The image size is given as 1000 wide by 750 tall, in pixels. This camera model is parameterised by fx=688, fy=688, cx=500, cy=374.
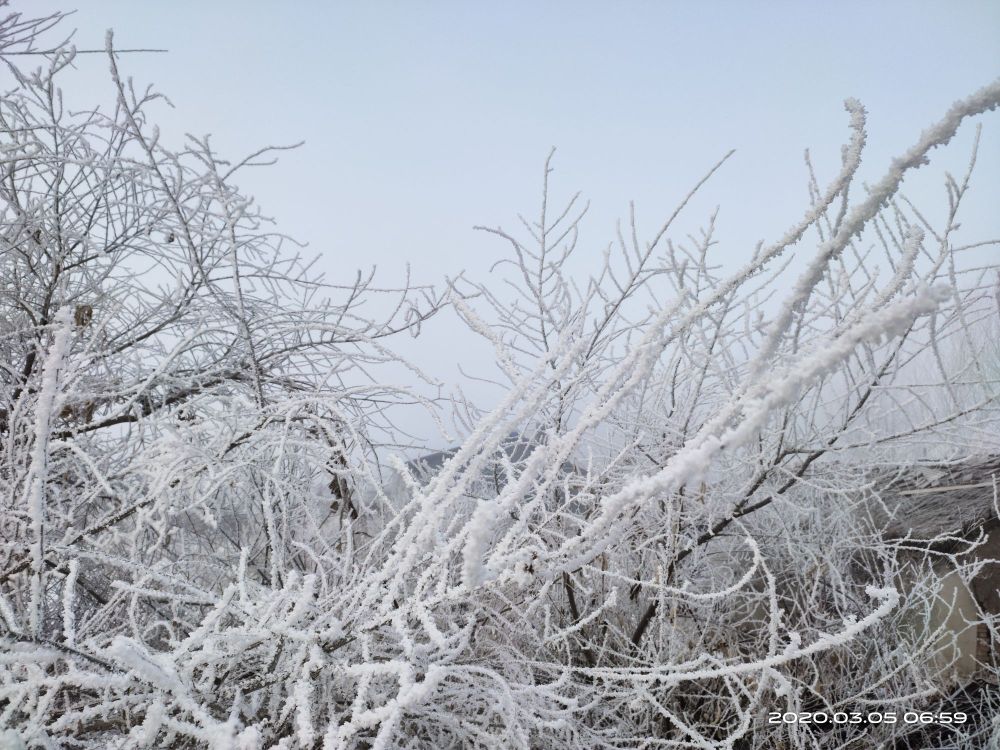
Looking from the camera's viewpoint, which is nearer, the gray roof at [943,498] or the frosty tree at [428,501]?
the frosty tree at [428,501]

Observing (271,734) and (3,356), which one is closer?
(271,734)

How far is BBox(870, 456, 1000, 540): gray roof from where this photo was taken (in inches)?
189

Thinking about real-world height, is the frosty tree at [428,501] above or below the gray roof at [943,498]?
above

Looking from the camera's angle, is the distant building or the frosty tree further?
the distant building

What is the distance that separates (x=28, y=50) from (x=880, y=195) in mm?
3601

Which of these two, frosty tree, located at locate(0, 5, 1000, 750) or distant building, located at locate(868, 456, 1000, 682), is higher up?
frosty tree, located at locate(0, 5, 1000, 750)

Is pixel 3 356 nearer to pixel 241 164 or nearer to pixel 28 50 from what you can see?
pixel 28 50

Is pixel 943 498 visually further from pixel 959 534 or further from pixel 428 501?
pixel 428 501

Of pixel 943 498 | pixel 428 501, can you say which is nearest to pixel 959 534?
pixel 943 498

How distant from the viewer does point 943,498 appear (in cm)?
512

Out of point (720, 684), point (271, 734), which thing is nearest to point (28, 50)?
point (271, 734)

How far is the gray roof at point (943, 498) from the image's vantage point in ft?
15.8

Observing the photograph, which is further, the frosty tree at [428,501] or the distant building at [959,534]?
the distant building at [959,534]

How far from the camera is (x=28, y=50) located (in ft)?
10.0
